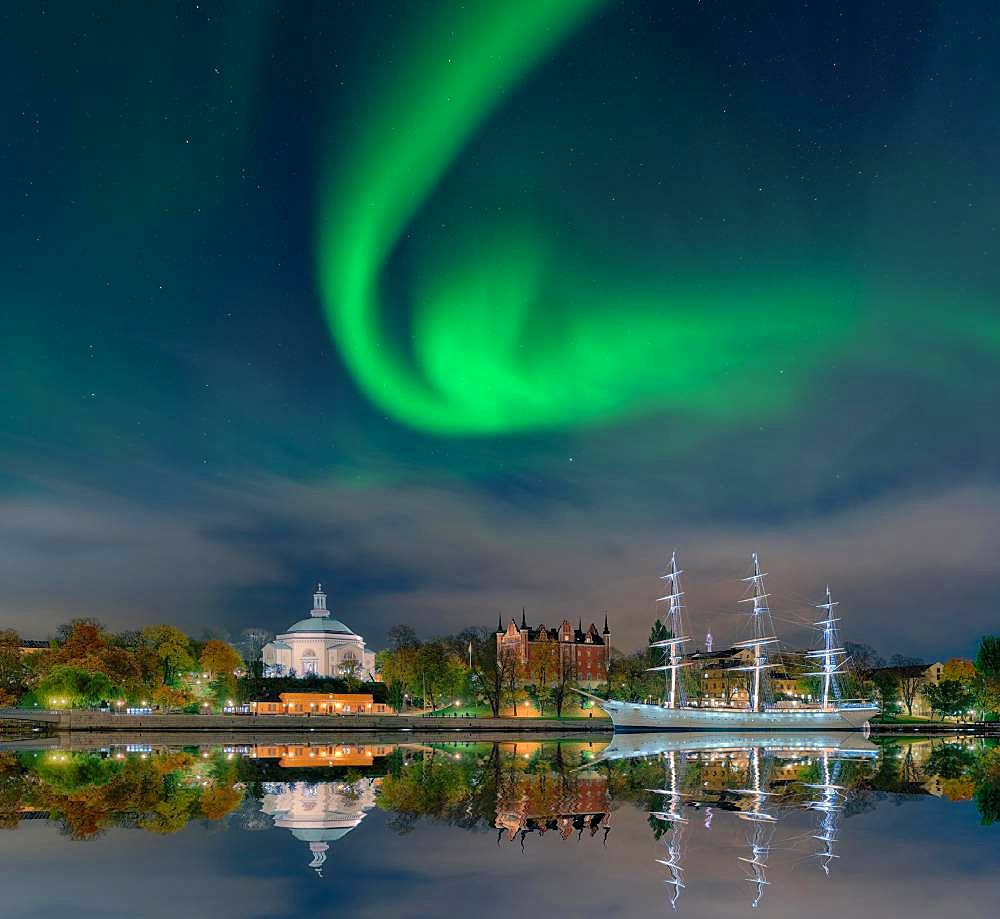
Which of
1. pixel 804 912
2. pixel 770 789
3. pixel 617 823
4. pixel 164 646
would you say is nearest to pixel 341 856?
pixel 617 823

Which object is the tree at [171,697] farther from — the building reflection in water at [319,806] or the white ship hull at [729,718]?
the building reflection in water at [319,806]

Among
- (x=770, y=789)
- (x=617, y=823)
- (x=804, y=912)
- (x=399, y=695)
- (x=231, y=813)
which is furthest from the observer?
(x=399, y=695)

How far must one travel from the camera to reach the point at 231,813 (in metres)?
31.0

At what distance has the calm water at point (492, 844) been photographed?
62.7ft

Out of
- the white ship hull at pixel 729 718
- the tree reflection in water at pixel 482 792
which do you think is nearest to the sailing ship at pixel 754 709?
the white ship hull at pixel 729 718

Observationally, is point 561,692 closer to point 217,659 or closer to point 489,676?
point 489,676

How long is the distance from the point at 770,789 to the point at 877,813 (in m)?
6.50

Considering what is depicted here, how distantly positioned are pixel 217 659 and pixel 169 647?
16.0m

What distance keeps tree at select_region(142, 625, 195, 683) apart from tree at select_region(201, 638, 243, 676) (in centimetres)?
867

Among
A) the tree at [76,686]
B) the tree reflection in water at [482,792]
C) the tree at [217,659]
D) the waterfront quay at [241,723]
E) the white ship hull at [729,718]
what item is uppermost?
the tree at [217,659]

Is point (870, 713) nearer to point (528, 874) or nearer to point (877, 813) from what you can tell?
point (877, 813)

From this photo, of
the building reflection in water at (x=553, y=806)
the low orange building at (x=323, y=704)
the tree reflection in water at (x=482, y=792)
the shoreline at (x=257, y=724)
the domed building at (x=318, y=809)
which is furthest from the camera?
the low orange building at (x=323, y=704)

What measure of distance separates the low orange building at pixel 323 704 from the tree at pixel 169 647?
12396 mm

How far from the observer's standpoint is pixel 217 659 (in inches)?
6206
